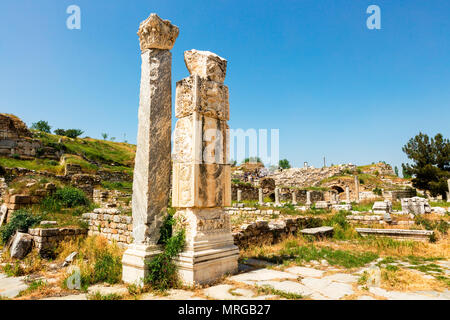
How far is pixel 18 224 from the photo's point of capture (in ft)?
25.0

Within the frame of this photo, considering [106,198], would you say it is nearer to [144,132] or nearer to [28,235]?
[28,235]

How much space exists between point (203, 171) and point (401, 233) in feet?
21.8

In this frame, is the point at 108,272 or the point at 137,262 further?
the point at 108,272

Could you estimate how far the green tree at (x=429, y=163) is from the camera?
26.4 m

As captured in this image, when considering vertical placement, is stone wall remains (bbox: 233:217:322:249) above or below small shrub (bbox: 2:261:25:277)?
above

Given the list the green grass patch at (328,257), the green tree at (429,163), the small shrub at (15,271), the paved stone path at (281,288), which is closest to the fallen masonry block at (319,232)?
the green grass patch at (328,257)

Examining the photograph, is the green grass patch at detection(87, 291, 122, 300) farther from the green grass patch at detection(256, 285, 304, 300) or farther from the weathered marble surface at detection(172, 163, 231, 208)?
the green grass patch at detection(256, 285, 304, 300)

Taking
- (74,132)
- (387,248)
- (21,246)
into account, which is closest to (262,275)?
(387,248)

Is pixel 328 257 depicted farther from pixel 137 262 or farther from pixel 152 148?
pixel 152 148

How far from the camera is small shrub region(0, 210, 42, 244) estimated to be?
7.61 metres

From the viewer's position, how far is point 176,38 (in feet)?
14.6

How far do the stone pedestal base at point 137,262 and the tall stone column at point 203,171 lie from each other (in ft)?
1.43

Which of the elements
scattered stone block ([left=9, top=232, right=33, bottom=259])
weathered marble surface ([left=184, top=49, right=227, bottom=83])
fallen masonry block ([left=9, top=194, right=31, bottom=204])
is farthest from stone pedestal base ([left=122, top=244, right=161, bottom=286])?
fallen masonry block ([left=9, top=194, right=31, bottom=204])
